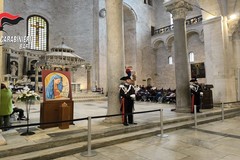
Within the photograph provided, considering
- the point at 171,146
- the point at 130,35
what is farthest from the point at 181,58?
the point at 130,35

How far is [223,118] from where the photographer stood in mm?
7234

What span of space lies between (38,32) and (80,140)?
20.8 metres

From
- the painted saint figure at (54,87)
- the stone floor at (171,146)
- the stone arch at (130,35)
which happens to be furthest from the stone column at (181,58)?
the stone arch at (130,35)

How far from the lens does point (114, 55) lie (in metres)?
5.84

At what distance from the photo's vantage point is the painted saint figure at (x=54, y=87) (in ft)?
17.5

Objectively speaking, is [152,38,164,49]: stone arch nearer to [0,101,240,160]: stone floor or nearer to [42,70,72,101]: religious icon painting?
[0,101,240,160]: stone floor

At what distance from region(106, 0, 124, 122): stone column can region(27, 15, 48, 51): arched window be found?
1812 centimetres

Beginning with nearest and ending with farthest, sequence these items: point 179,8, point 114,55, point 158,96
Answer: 1. point 114,55
2. point 179,8
3. point 158,96

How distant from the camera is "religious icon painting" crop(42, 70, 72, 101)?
5.30m

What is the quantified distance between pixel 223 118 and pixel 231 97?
3.78m

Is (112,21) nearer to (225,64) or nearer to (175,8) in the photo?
(175,8)

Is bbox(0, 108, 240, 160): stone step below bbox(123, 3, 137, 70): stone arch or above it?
below

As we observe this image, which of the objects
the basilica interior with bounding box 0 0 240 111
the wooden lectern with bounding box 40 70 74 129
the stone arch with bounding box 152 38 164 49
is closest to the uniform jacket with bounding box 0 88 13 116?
the wooden lectern with bounding box 40 70 74 129

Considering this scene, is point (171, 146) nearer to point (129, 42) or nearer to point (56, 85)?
point (56, 85)
